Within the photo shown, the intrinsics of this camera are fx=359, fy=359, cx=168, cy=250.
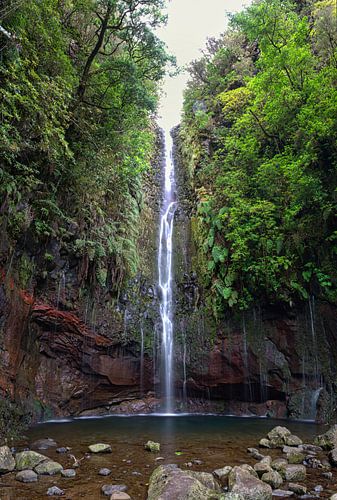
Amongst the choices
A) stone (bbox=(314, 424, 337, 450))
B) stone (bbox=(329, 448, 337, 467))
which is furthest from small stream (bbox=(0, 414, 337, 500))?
stone (bbox=(314, 424, 337, 450))

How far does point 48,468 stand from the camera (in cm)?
559

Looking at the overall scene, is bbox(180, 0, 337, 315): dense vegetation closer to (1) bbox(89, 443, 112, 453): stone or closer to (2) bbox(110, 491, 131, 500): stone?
(1) bbox(89, 443, 112, 453): stone

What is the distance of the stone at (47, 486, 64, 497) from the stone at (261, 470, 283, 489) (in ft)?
9.53

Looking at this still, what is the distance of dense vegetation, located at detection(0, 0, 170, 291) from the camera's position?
753 centimetres

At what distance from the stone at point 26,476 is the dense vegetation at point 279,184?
870 centimetres

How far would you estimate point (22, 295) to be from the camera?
9.77m

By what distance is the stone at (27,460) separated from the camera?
5.66 metres

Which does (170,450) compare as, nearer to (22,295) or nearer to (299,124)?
(22,295)

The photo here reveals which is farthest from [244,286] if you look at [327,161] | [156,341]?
[327,161]

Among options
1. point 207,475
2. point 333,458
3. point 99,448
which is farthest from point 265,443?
point 99,448

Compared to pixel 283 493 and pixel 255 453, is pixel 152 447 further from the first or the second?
pixel 283 493

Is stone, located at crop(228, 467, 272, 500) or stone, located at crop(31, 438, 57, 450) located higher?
stone, located at crop(31, 438, 57, 450)

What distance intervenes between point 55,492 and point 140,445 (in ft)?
9.65

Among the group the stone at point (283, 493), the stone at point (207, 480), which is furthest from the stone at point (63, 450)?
the stone at point (283, 493)
